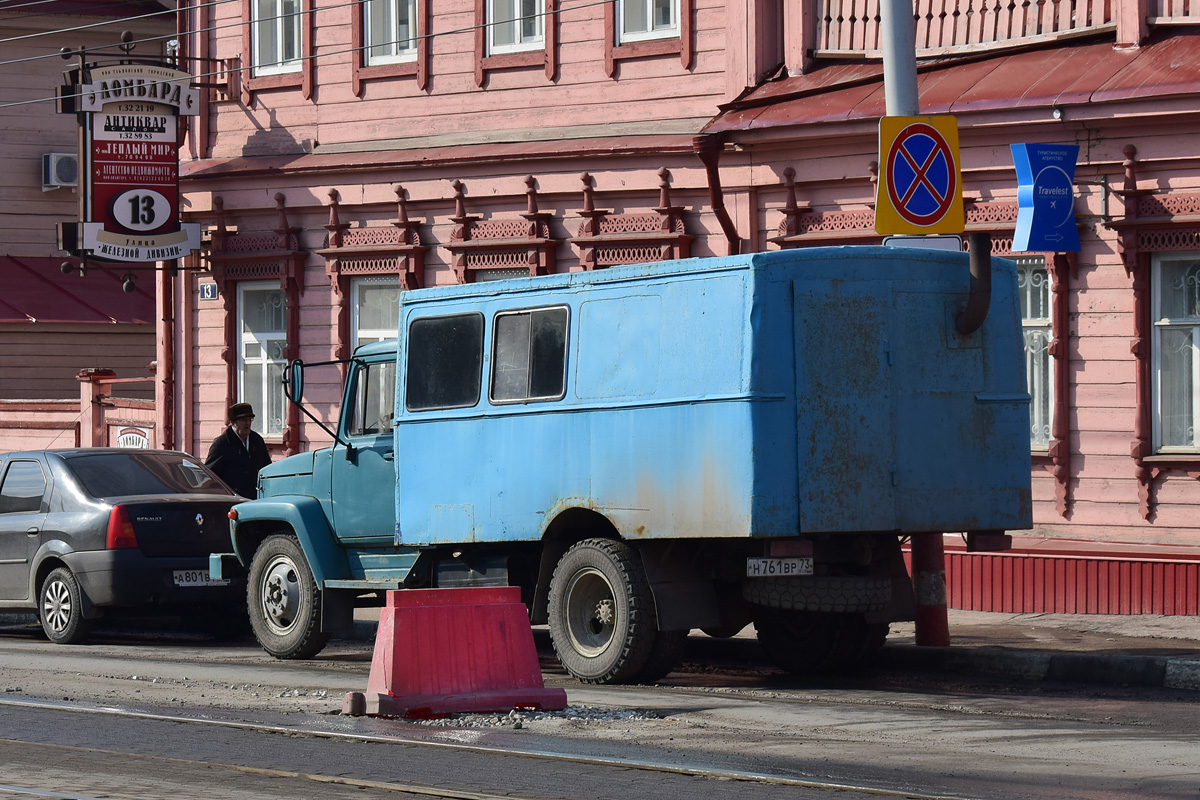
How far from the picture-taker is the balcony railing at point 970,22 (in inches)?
666

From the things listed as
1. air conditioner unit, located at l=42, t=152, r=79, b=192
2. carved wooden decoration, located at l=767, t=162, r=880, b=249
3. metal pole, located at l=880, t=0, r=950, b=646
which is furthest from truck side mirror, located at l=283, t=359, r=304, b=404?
air conditioner unit, located at l=42, t=152, r=79, b=192

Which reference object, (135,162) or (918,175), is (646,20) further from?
(918,175)

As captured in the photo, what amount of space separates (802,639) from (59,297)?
78.0 feet

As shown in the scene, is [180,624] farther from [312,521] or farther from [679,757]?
[679,757]

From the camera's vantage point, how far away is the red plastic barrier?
10.2m

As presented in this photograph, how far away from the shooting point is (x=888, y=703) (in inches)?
430

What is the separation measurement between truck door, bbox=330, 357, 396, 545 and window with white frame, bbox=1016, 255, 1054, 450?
6369mm

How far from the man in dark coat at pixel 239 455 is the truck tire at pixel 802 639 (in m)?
6.27

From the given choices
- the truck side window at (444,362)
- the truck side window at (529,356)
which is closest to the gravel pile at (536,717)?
the truck side window at (529,356)

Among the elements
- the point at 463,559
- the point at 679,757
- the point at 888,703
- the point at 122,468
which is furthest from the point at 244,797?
the point at 122,468

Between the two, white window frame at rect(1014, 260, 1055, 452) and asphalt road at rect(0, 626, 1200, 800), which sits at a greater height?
white window frame at rect(1014, 260, 1055, 452)

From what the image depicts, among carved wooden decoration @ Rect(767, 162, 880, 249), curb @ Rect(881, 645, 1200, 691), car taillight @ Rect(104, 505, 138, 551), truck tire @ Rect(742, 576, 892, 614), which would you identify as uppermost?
carved wooden decoration @ Rect(767, 162, 880, 249)

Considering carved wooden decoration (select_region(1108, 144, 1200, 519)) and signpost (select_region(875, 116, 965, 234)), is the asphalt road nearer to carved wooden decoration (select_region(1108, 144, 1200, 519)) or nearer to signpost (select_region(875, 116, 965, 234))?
signpost (select_region(875, 116, 965, 234))

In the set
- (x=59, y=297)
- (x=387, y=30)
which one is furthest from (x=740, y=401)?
(x=59, y=297)
